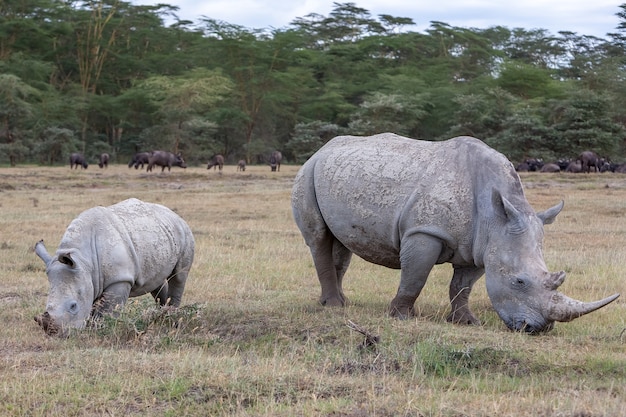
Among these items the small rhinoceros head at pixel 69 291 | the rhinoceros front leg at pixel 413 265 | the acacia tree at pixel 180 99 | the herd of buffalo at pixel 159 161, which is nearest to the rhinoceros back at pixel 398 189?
the rhinoceros front leg at pixel 413 265

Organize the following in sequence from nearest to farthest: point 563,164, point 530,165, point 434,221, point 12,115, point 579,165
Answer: point 434,221, point 579,165, point 530,165, point 563,164, point 12,115

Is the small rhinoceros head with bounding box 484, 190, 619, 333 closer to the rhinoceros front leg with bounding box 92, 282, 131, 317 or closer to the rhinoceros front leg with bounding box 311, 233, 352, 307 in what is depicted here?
the rhinoceros front leg with bounding box 311, 233, 352, 307

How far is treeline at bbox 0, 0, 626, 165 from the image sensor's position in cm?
4738

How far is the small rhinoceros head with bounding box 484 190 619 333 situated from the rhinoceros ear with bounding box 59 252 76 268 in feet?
11.8

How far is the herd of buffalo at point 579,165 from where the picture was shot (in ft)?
135

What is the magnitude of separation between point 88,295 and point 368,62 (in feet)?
192

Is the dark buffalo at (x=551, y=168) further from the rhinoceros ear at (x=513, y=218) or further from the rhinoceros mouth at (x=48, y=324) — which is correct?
the rhinoceros mouth at (x=48, y=324)

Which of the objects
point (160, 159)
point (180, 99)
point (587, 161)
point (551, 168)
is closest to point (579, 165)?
point (587, 161)

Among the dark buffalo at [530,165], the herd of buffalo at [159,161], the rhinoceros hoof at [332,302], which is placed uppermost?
the rhinoceros hoof at [332,302]

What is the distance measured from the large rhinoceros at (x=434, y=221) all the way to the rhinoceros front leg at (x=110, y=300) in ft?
7.12

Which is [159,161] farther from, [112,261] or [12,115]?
[112,261]

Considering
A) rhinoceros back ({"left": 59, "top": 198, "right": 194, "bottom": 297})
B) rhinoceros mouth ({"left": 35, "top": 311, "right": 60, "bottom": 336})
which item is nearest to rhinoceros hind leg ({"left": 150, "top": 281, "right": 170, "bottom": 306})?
rhinoceros back ({"left": 59, "top": 198, "right": 194, "bottom": 297})

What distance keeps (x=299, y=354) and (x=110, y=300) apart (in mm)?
2236

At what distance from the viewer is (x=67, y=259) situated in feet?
25.3
